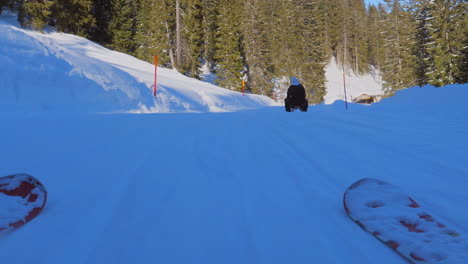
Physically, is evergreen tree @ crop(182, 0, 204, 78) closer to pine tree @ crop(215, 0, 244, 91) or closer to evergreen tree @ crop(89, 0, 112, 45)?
pine tree @ crop(215, 0, 244, 91)

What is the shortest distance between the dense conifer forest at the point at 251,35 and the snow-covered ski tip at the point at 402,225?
2473 cm

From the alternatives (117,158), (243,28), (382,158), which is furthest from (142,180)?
(243,28)

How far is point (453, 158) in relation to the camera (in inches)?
113

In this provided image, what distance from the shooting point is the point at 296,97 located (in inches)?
360

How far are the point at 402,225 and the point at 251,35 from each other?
113 ft

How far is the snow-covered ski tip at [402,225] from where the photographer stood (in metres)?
1.26

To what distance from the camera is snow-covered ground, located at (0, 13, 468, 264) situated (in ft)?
4.66

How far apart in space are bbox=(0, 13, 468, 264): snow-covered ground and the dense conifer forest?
72.7 ft

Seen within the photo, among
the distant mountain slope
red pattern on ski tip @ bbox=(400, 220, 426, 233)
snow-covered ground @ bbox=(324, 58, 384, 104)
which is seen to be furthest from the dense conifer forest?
red pattern on ski tip @ bbox=(400, 220, 426, 233)

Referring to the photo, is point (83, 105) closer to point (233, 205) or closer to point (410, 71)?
point (233, 205)

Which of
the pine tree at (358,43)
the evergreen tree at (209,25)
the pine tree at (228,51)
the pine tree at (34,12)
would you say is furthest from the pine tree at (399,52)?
the pine tree at (34,12)

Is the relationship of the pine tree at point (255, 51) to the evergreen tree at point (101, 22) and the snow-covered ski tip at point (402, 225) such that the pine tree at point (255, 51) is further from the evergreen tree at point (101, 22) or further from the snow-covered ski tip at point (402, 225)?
the snow-covered ski tip at point (402, 225)

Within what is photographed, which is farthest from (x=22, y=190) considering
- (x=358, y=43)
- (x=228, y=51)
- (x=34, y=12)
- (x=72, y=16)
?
(x=358, y=43)

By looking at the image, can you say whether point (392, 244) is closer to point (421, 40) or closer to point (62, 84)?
point (62, 84)
